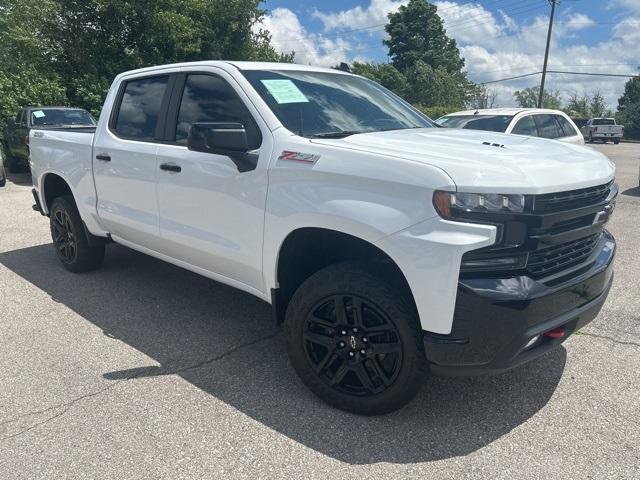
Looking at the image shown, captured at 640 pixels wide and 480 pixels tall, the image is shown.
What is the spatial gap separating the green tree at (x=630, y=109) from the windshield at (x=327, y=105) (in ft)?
188

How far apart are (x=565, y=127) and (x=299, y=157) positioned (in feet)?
28.1

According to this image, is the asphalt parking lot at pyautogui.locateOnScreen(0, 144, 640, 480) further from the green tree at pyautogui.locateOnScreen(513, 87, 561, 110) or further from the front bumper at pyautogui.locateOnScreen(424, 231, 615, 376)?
the green tree at pyautogui.locateOnScreen(513, 87, 561, 110)

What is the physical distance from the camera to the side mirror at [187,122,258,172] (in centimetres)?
297

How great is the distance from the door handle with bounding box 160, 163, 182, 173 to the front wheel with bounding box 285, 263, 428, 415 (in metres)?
1.31

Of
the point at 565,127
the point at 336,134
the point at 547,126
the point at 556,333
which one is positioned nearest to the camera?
the point at 556,333

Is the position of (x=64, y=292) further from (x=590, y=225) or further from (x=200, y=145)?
(x=590, y=225)

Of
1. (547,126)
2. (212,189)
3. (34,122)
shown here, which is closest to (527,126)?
(547,126)

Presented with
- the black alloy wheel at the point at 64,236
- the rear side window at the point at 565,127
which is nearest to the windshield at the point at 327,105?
the black alloy wheel at the point at 64,236

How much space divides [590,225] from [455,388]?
4.02 feet

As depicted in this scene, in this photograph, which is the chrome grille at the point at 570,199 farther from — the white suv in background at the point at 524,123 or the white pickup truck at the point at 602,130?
the white pickup truck at the point at 602,130

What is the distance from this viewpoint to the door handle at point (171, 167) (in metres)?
3.66

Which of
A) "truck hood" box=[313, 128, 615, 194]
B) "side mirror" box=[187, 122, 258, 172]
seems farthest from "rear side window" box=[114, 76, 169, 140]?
"truck hood" box=[313, 128, 615, 194]

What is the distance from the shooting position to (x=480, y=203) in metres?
2.37

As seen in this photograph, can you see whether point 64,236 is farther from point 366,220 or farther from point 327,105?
point 366,220
